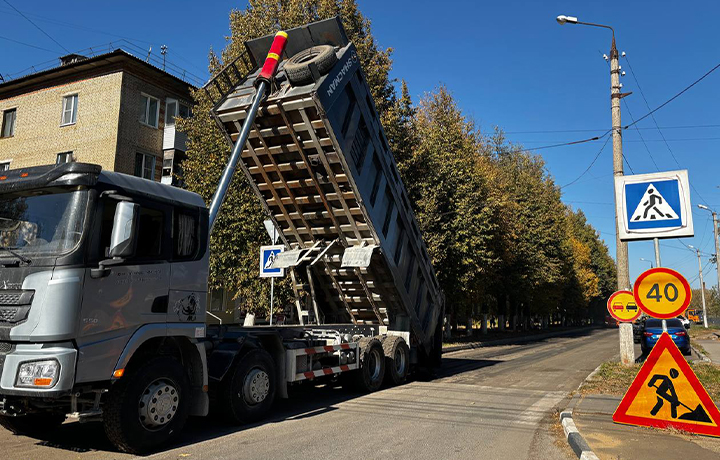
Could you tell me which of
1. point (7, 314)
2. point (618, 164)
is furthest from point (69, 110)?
point (618, 164)

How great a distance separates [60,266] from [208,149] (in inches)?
577

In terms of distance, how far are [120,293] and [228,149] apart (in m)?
12.8

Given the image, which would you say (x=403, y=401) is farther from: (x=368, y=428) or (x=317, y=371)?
(x=368, y=428)

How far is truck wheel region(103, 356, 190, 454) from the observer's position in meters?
5.28

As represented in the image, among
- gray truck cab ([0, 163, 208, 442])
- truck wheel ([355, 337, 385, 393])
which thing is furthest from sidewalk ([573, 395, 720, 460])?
gray truck cab ([0, 163, 208, 442])

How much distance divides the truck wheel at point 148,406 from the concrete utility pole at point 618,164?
440 inches

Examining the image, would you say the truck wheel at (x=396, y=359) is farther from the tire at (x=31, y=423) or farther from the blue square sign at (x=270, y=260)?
the tire at (x=31, y=423)

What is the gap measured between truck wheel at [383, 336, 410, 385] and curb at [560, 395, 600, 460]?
3.75 m

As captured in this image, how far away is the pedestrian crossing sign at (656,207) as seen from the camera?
688cm

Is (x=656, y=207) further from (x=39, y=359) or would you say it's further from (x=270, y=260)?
(x=39, y=359)

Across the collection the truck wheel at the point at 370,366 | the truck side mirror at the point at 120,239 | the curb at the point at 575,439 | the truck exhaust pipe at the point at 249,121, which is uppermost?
the truck exhaust pipe at the point at 249,121

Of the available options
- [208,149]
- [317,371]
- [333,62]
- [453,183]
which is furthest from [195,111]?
[317,371]

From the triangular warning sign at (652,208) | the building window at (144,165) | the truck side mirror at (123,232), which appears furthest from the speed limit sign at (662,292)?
the building window at (144,165)

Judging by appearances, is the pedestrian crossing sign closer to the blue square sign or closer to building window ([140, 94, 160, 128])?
the blue square sign
